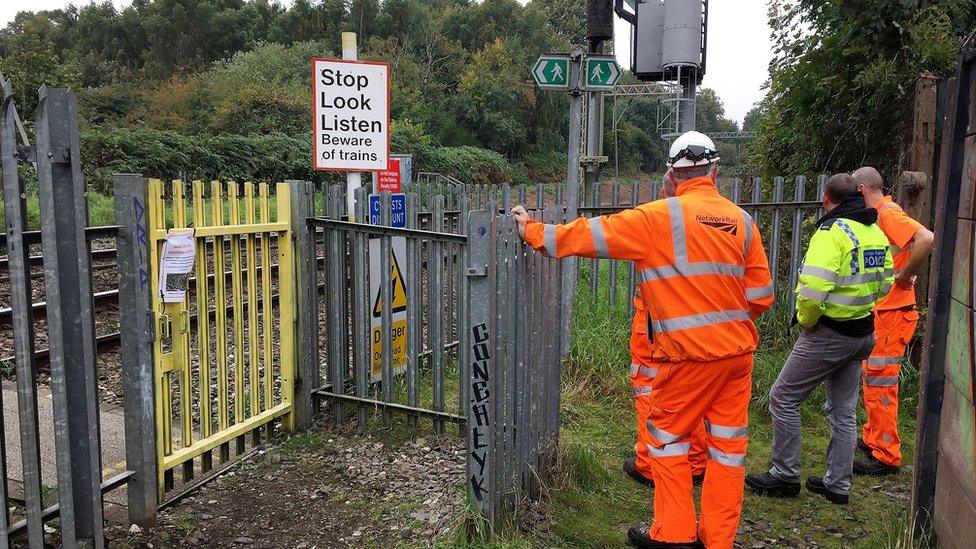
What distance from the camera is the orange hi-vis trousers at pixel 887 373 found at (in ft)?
16.1

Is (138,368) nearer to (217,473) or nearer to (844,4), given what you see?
(217,473)

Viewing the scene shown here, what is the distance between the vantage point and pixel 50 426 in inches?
210

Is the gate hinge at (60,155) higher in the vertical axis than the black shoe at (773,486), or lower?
higher

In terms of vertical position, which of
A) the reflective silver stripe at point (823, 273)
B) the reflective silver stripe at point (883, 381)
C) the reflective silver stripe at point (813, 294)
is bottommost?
the reflective silver stripe at point (883, 381)

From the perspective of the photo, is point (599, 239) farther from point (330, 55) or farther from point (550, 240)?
point (330, 55)

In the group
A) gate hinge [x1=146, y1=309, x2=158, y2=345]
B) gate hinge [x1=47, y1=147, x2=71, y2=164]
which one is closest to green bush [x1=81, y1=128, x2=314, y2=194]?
gate hinge [x1=146, y1=309, x2=158, y2=345]

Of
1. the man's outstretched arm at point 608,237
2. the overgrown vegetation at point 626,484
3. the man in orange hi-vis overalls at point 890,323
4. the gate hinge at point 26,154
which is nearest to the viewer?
the gate hinge at point 26,154

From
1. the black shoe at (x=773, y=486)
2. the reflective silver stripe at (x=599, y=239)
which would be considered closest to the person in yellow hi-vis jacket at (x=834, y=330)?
the black shoe at (x=773, y=486)

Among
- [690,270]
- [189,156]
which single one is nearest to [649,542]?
[690,270]

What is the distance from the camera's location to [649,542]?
12.7ft

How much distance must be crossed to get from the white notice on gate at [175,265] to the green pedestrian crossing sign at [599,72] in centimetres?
374

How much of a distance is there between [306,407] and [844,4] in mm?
6509

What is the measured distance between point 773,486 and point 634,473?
86 centimetres

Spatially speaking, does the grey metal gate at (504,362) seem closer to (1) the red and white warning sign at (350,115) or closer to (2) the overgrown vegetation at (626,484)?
(2) the overgrown vegetation at (626,484)
